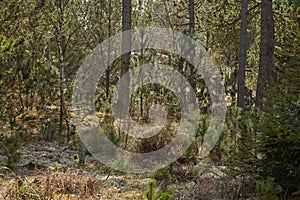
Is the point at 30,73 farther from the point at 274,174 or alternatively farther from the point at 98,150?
the point at 274,174

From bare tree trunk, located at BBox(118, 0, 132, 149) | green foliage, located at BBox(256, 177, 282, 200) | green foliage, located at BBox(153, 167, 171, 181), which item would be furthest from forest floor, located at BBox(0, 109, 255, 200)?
bare tree trunk, located at BBox(118, 0, 132, 149)

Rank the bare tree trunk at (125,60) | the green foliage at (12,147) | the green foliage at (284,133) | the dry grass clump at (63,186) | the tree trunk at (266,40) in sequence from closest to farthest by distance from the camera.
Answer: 1. the green foliage at (284,133)
2. the dry grass clump at (63,186)
3. the green foliage at (12,147)
4. the tree trunk at (266,40)
5. the bare tree trunk at (125,60)

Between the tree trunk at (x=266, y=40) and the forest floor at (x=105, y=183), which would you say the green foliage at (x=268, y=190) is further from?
the tree trunk at (x=266, y=40)

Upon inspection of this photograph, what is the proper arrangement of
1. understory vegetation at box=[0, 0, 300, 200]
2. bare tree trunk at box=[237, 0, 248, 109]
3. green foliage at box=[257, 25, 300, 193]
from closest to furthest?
green foliage at box=[257, 25, 300, 193] → understory vegetation at box=[0, 0, 300, 200] → bare tree trunk at box=[237, 0, 248, 109]

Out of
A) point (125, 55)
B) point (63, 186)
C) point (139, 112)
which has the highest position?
point (125, 55)

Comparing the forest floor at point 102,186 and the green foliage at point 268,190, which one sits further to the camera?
the forest floor at point 102,186

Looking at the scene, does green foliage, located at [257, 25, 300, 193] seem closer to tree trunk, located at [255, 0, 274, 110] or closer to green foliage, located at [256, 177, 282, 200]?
green foliage, located at [256, 177, 282, 200]

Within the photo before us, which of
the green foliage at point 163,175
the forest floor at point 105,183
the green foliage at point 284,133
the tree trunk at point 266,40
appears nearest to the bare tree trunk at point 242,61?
the tree trunk at point 266,40

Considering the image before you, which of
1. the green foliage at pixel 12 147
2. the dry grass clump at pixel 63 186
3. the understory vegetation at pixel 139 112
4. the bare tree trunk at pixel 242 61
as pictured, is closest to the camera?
the understory vegetation at pixel 139 112

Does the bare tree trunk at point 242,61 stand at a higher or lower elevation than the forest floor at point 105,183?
higher

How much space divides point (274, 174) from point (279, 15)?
6.83 m

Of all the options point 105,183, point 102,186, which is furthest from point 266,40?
point 102,186

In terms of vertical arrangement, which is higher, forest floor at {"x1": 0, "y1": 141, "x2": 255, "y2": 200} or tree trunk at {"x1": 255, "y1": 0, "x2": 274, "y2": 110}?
tree trunk at {"x1": 255, "y1": 0, "x2": 274, "y2": 110}

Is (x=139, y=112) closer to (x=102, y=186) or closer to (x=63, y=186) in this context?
(x=102, y=186)
